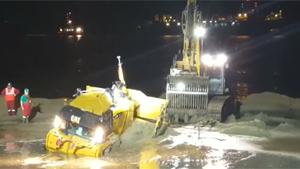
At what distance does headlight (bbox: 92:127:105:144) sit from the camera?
645 inches

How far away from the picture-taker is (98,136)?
16453 millimetres

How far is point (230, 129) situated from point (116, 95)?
17.4ft

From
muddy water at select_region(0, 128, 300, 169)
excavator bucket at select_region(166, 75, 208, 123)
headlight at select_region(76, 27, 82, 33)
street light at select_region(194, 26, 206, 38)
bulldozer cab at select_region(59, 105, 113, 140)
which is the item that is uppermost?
headlight at select_region(76, 27, 82, 33)

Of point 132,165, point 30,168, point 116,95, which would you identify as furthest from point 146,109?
point 30,168

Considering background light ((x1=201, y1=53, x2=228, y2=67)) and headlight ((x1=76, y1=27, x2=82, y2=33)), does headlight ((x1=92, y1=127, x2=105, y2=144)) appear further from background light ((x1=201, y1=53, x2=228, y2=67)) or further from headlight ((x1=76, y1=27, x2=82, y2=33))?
headlight ((x1=76, y1=27, x2=82, y2=33))

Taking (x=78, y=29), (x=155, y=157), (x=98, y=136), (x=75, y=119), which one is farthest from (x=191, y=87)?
(x=78, y=29)

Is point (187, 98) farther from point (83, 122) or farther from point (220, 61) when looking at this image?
point (83, 122)

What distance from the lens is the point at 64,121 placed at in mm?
16906

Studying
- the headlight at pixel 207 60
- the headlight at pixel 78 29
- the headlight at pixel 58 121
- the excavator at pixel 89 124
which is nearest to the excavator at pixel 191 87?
the headlight at pixel 207 60

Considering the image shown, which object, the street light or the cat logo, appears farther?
the street light

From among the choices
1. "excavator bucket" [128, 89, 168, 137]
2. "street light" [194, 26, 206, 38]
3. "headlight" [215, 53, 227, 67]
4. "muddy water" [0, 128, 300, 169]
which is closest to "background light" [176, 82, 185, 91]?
"street light" [194, 26, 206, 38]

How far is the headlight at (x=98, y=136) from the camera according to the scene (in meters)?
16.4

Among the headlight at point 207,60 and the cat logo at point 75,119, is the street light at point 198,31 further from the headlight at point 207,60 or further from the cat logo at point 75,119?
the cat logo at point 75,119

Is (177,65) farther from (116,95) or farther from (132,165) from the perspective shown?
(132,165)
